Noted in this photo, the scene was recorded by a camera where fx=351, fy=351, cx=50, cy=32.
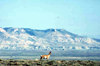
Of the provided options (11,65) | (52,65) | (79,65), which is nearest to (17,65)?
(11,65)

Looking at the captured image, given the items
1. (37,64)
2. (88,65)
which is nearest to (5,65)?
→ (37,64)

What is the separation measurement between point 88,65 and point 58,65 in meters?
3.30

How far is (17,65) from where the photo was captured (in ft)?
124

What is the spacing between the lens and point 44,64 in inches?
1503

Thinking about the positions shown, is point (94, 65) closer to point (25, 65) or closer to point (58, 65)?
point (58, 65)

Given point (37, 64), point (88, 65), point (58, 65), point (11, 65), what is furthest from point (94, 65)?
point (11, 65)

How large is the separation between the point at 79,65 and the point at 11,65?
733cm

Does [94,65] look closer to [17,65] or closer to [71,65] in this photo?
[71,65]

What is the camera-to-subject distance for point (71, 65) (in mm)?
37719

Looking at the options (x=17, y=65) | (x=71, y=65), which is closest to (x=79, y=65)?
(x=71, y=65)

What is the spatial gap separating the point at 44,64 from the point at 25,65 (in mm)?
2066

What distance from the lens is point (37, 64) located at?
127 feet

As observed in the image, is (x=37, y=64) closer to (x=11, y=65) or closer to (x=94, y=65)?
(x=11, y=65)

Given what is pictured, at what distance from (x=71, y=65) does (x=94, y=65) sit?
2452mm
